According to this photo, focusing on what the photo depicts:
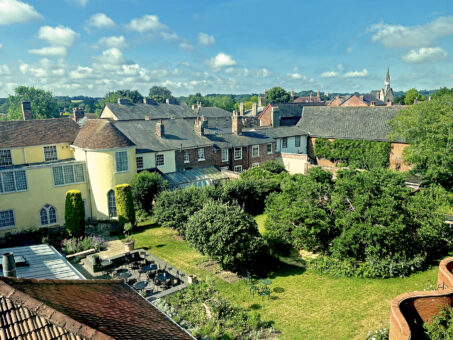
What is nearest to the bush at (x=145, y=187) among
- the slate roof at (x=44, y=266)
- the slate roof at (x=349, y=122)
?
the slate roof at (x=44, y=266)

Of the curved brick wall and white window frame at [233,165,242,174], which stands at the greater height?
white window frame at [233,165,242,174]

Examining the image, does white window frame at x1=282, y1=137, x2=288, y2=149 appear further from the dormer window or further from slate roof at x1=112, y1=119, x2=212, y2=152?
the dormer window

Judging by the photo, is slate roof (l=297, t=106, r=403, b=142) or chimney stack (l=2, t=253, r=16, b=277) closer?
chimney stack (l=2, t=253, r=16, b=277)

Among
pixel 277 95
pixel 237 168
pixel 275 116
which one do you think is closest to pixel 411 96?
pixel 277 95

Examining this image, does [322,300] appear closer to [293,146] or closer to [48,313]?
[48,313]

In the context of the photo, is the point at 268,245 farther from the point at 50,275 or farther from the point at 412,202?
the point at 50,275

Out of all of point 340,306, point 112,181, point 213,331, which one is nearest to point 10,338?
point 213,331

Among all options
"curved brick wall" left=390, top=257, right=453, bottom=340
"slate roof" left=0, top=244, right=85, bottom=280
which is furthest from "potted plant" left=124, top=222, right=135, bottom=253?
"curved brick wall" left=390, top=257, right=453, bottom=340

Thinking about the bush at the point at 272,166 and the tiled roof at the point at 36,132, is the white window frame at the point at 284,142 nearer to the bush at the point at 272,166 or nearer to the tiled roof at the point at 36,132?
the bush at the point at 272,166
